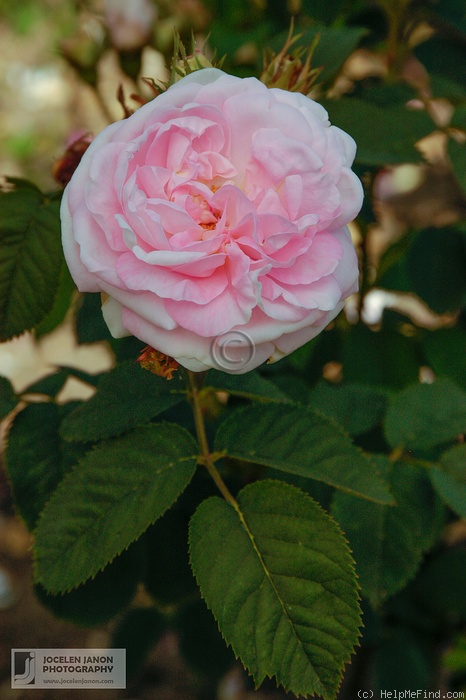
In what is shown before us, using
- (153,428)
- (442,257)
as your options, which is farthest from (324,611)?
(442,257)

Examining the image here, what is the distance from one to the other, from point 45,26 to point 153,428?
2795 mm

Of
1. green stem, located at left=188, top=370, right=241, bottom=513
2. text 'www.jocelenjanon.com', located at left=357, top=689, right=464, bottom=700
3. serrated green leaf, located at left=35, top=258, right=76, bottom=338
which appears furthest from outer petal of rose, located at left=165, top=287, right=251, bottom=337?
text 'www.jocelenjanon.com', located at left=357, top=689, right=464, bottom=700

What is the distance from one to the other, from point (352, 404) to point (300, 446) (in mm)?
228

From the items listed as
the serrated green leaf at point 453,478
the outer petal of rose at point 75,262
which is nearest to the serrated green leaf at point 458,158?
the serrated green leaf at point 453,478

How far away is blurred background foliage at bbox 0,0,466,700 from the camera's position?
639 mm

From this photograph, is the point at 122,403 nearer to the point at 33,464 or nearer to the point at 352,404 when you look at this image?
the point at 33,464

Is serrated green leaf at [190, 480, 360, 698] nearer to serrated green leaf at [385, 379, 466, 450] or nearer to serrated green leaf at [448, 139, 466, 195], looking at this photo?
serrated green leaf at [385, 379, 466, 450]

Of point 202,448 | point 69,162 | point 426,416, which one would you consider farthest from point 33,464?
point 426,416

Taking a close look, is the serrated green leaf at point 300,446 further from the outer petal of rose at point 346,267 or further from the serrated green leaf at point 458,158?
the serrated green leaf at point 458,158

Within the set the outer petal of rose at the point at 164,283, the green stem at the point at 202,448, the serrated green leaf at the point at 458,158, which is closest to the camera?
the outer petal of rose at the point at 164,283

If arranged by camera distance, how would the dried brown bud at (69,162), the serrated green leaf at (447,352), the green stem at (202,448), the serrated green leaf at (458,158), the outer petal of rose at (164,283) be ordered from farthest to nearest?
the serrated green leaf at (447,352)
the serrated green leaf at (458,158)
the dried brown bud at (69,162)
the green stem at (202,448)
the outer petal of rose at (164,283)

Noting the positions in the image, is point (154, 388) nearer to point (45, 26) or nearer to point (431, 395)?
point (431, 395)

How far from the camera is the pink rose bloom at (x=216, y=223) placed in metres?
0.39

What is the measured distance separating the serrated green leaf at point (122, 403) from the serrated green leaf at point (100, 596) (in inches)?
8.5
